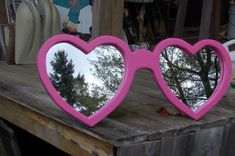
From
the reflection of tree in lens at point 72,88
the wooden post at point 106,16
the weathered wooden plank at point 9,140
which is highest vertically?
the wooden post at point 106,16

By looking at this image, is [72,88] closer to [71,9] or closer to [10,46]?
A: [10,46]

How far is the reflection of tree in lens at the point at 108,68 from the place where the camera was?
1269 mm

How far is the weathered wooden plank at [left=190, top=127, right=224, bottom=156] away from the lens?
1.37 metres

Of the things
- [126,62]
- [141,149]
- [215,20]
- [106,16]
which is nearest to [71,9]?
[106,16]

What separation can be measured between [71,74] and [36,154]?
3.65 feet

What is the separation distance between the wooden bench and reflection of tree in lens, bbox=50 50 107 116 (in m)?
0.07

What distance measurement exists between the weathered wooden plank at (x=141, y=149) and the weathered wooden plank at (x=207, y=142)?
0.16 meters

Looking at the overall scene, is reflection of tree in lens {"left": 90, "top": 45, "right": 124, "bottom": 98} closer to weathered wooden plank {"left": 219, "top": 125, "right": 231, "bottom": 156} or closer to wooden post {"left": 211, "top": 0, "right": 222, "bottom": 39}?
weathered wooden plank {"left": 219, "top": 125, "right": 231, "bottom": 156}

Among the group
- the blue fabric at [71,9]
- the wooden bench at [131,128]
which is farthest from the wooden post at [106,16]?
the wooden bench at [131,128]

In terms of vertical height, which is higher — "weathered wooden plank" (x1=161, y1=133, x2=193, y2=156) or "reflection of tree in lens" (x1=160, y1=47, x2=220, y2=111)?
"reflection of tree in lens" (x1=160, y1=47, x2=220, y2=111)

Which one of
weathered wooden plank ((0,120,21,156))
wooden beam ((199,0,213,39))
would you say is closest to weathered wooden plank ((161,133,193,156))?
weathered wooden plank ((0,120,21,156))

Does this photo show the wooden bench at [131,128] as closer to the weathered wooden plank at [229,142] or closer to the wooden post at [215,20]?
the weathered wooden plank at [229,142]

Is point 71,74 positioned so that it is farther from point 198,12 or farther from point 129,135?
point 198,12

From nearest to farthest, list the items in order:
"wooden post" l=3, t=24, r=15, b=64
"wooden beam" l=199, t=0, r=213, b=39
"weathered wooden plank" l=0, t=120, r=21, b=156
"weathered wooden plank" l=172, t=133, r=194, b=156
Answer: "weathered wooden plank" l=172, t=133, r=194, b=156
"weathered wooden plank" l=0, t=120, r=21, b=156
"wooden post" l=3, t=24, r=15, b=64
"wooden beam" l=199, t=0, r=213, b=39
